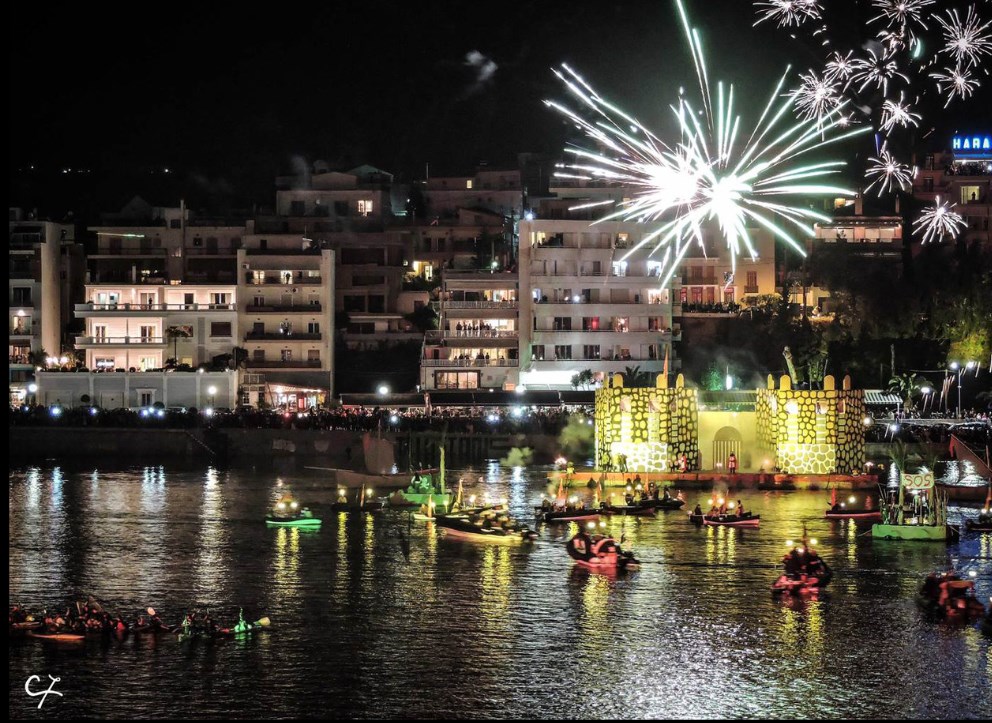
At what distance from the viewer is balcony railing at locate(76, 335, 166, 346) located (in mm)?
80938

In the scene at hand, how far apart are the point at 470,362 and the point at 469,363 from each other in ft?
0.33

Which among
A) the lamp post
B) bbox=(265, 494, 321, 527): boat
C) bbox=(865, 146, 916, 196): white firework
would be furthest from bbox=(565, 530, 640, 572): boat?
the lamp post

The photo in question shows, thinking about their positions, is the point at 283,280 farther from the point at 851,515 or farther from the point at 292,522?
the point at 851,515

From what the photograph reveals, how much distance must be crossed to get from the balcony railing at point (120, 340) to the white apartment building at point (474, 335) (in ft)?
51.2

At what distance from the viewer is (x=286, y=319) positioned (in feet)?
269

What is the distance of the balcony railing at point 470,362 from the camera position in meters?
79.1

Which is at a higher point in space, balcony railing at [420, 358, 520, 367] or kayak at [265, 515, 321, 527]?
balcony railing at [420, 358, 520, 367]

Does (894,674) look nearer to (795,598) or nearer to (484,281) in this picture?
(795,598)

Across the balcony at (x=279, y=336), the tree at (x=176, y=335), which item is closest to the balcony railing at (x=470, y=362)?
the balcony at (x=279, y=336)

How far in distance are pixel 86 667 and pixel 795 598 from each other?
19.0 metres

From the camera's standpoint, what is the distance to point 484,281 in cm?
8206

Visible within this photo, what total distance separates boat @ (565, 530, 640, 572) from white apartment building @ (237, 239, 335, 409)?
38.8 metres

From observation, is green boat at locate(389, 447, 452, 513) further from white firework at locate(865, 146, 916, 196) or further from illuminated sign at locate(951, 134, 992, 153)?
illuminated sign at locate(951, 134, 992, 153)

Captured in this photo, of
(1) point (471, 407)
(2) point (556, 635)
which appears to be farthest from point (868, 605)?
(1) point (471, 407)
